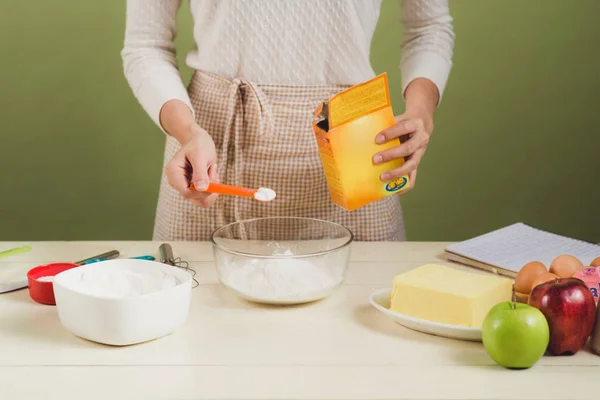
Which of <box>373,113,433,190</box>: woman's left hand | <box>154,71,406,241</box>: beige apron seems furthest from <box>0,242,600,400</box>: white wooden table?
<box>154,71,406,241</box>: beige apron

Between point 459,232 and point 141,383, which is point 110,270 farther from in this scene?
point 459,232

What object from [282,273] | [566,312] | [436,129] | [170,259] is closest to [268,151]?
[170,259]

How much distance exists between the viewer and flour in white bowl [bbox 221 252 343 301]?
1155mm

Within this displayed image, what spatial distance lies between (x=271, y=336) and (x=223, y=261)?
0.17 m

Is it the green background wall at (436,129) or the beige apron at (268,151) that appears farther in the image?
the green background wall at (436,129)

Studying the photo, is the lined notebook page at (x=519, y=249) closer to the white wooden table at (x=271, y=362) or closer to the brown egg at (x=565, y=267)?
the brown egg at (x=565, y=267)

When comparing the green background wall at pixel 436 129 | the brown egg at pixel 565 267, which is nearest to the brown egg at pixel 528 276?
the brown egg at pixel 565 267

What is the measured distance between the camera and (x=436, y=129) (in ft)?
8.34

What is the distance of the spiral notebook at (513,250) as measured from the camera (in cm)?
134

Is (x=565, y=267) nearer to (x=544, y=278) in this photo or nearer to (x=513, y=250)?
(x=544, y=278)

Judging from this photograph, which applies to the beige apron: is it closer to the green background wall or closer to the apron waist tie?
Answer: the apron waist tie

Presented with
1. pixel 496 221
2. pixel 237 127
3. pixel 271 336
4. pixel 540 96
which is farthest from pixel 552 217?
pixel 271 336

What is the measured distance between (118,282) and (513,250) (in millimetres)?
742

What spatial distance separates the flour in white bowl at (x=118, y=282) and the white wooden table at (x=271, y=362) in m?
0.07
